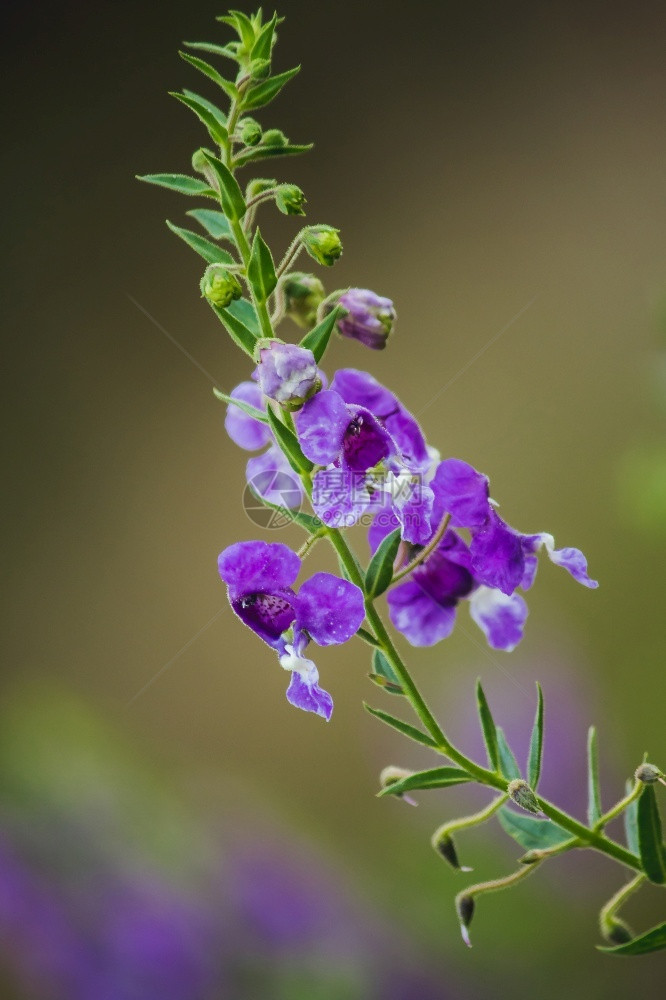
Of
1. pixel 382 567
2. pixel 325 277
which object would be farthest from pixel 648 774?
pixel 325 277

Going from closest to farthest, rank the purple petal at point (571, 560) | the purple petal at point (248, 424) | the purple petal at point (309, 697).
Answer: the purple petal at point (309, 697), the purple petal at point (571, 560), the purple petal at point (248, 424)

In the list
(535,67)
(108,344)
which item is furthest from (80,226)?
(535,67)

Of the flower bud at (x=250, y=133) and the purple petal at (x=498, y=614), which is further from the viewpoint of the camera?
the purple petal at (x=498, y=614)

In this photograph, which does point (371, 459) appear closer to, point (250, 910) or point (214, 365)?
point (250, 910)

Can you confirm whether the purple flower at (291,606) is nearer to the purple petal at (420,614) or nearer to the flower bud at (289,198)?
the purple petal at (420,614)

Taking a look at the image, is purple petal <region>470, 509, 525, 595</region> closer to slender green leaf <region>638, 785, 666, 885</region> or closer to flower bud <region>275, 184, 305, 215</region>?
slender green leaf <region>638, 785, 666, 885</region>

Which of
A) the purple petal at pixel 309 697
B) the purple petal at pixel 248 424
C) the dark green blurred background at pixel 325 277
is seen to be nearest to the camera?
the purple petal at pixel 309 697

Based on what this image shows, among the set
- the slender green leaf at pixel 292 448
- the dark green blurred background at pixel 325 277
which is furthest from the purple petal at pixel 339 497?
the dark green blurred background at pixel 325 277

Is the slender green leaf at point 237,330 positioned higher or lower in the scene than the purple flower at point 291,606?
higher
